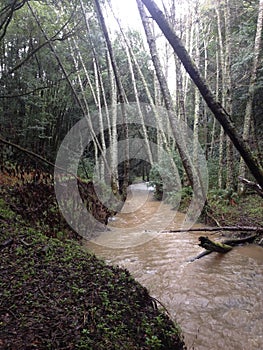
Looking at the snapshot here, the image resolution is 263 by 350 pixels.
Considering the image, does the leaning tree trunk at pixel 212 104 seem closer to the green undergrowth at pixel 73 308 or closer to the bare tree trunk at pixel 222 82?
the green undergrowth at pixel 73 308

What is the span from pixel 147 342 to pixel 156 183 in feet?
33.3

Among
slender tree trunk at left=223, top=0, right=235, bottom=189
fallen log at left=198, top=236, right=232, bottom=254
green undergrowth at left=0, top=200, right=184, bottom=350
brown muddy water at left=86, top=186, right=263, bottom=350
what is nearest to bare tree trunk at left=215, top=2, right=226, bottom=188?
slender tree trunk at left=223, top=0, right=235, bottom=189

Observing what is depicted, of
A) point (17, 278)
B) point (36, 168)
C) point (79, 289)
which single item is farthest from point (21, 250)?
point (36, 168)

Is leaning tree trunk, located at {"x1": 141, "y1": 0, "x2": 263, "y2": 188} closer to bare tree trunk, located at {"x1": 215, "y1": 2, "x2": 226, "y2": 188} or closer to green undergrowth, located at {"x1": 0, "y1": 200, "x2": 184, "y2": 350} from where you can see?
green undergrowth, located at {"x1": 0, "y1": 200, "x2": 184, "y2": 350}

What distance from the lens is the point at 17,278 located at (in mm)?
2562

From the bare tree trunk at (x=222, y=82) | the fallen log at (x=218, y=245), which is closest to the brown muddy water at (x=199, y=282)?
the fallen log at (x=218, y=245)

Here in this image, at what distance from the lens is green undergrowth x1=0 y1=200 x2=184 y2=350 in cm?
180

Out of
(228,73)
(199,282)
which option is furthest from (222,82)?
(199,282)

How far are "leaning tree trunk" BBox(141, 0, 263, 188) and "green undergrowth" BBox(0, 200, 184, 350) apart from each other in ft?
4.80

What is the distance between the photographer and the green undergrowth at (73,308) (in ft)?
5.92

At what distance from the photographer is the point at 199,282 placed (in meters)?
3.78

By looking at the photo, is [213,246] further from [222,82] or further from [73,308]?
[222,82]

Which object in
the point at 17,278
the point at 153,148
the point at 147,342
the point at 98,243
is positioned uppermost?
the point at 153,148

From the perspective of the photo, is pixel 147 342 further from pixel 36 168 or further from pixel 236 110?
pixel 236 110
